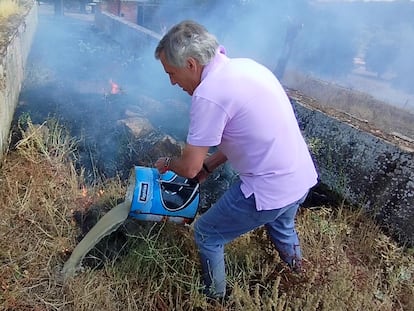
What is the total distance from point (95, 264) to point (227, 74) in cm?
188

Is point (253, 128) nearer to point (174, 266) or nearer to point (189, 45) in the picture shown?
point (189, 45)

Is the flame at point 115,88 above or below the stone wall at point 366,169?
below

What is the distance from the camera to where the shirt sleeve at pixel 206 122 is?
2084 mm

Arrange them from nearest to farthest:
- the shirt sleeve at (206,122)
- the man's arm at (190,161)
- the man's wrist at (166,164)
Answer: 1. the shirt sleeve at (206,122)
2. the man's arm at (190,161)
3. the man's wrist at (166,164)

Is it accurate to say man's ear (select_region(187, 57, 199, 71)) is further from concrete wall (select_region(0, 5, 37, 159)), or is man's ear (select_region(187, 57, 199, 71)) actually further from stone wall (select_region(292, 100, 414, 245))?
concrete wall (select_region(0, 5, 37, 159))

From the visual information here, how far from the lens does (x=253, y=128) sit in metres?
2.21

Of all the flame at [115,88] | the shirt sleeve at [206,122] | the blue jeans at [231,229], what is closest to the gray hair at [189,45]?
the shirt sleeve at [206,122]

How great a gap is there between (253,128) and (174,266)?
1.34 meters

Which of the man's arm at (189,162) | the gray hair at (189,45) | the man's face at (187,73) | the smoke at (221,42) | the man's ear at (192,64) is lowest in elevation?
the smoke at (221,42)

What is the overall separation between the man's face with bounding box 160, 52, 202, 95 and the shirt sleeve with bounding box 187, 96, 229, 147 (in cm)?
19

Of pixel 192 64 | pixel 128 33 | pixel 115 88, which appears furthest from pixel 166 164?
pixel 128 33

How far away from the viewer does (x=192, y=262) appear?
2941mm

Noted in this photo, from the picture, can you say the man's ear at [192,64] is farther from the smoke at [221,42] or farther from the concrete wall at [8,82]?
the concrete wall at [8,82]

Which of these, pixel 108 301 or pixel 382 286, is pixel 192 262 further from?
pixel 382 286
